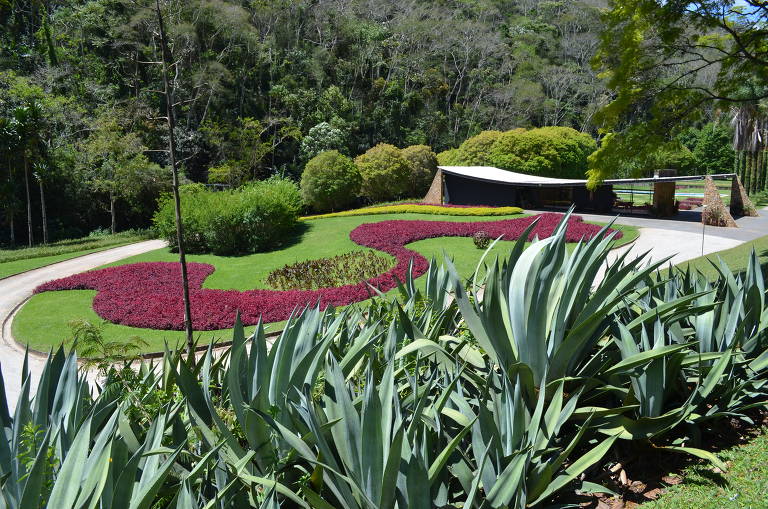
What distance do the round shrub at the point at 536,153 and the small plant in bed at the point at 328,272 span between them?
1051 inches

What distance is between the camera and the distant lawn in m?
19.7

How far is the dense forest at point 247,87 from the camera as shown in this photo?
3066cm

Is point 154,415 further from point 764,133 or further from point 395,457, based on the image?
point 764,133

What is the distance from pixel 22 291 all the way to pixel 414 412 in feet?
57.2

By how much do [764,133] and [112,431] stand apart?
5079 centimetres

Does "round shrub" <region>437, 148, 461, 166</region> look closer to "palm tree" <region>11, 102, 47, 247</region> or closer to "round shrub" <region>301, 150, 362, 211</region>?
"round shrub" <region>301, 150, 362, 211</region>

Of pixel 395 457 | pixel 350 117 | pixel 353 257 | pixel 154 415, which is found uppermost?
pixel 350 117

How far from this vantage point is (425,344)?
3410 millimetres

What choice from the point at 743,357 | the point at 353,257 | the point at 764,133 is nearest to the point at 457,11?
the point at 764,133

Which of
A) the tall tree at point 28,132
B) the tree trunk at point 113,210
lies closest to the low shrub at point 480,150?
the tree trunk at point 113,210

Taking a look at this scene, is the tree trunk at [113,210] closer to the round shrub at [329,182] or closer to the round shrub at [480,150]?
the round shrub at [329,182]

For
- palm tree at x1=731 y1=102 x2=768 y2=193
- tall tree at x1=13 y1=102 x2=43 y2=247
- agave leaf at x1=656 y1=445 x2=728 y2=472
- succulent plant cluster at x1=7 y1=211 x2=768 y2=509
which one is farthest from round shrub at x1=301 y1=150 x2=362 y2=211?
agave leaf at x1=656 y1=445 x2=728 y2=472

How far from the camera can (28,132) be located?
26.4 meters

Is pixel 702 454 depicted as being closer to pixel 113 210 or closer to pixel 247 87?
pixel 113 210
